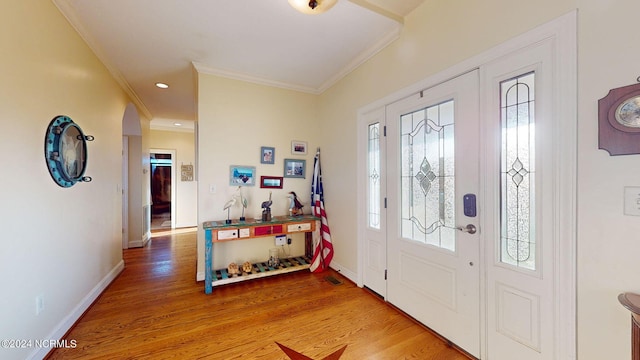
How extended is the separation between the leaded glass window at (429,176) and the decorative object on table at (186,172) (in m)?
6.03

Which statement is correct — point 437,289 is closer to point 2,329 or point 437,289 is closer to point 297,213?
point 297,213

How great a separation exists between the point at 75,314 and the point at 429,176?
134 inches

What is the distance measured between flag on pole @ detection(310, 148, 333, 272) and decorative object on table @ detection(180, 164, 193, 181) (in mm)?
4492

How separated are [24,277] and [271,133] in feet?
8.82

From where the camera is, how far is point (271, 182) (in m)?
3.55

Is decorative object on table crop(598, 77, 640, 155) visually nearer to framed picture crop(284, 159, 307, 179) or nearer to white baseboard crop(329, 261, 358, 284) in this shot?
white baseboard crop(329, 261, 358, 284)

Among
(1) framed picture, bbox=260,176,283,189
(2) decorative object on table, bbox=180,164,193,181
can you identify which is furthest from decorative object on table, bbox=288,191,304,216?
(2) decorative object on table, bbox=180,164,193,181

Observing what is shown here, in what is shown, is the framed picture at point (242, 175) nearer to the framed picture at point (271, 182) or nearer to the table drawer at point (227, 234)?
the framed picture at point (271, 182)

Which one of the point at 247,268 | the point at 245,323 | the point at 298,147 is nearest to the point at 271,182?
the point at 298,147

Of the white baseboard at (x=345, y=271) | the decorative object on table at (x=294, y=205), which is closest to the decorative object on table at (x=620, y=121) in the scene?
the white baseboard at (x=345, y=271)

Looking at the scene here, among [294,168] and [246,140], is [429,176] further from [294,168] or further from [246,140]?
[246,140]

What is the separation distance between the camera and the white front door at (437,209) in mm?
1739

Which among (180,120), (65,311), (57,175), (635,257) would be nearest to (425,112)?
(635,257)

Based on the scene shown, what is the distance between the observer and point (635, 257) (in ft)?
3.59
